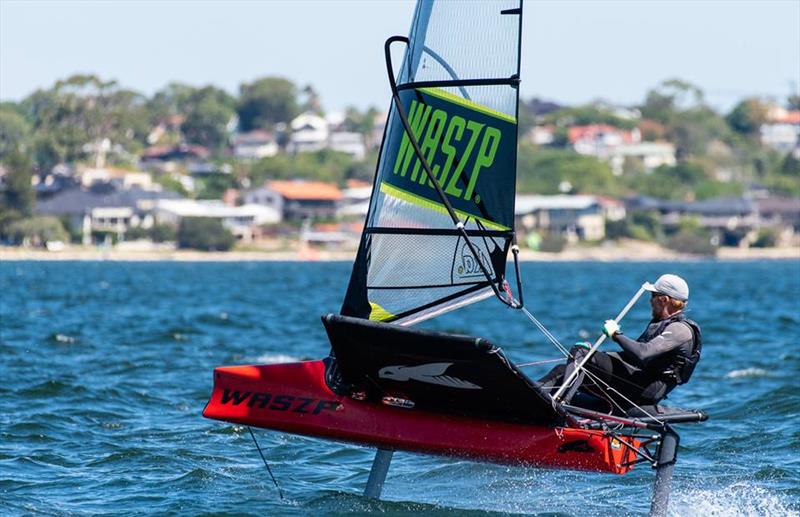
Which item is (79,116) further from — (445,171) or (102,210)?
(445,171)

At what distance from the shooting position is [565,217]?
100250 millimetres

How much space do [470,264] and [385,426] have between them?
131 centimetres

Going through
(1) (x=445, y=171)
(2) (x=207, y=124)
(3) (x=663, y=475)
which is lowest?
(2) (x=207, y=124)

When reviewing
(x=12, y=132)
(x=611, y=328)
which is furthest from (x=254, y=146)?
(x=611, y=328)

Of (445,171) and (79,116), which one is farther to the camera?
(79,116)

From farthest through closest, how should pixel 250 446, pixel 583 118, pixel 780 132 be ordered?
pixel 780 132, pixel 583 118, pixel 250 446

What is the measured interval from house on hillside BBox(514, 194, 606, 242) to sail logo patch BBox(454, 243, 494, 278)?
9003 centimetres

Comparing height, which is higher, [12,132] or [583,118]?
[583,118]

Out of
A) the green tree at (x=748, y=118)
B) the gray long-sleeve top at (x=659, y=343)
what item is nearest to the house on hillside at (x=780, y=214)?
the green tree at (x=748, y=118)

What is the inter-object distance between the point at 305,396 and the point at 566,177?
11067 cm

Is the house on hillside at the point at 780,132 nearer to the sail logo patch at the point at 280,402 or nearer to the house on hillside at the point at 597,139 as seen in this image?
the house on hillside at the point at 597,139

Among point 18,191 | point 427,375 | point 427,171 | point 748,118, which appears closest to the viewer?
point 427,375

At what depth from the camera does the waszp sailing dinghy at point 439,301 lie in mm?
8242

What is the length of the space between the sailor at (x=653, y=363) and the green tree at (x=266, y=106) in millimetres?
141639
